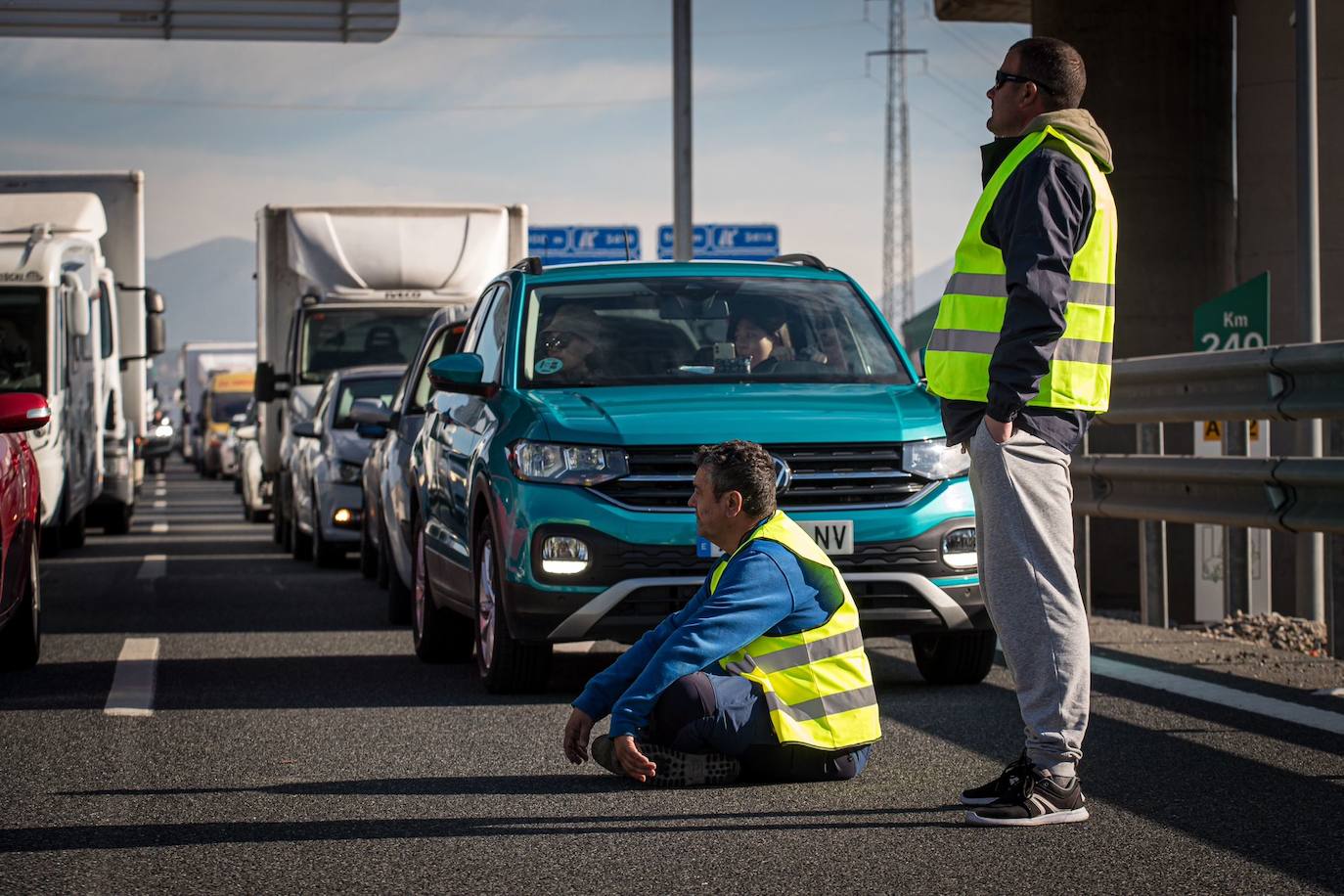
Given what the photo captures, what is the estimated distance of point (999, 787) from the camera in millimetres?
5855

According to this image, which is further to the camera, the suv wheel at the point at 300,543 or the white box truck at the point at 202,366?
the white box truck at the point at 202,366

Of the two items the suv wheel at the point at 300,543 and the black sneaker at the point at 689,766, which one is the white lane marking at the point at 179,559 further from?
the black sneaker at the point at 689,766

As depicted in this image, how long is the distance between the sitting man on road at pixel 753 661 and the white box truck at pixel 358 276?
15200 millimetres

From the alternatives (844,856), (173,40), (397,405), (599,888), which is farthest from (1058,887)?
(173,40)

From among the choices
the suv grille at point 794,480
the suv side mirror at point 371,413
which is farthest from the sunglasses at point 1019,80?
the suv side mirror at point 371,413

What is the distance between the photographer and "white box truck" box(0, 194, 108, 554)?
59.8 ft

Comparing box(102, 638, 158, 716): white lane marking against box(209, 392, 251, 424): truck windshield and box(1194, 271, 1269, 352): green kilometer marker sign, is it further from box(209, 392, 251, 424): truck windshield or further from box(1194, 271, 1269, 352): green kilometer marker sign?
box(209, 392, 251, 424): truck windshield

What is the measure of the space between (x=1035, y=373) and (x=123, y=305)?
18.7 meters

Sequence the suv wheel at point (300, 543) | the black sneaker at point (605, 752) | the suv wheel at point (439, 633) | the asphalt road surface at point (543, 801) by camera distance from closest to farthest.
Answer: the asphalt road surface at point (543, 801) < the black sneaker at point (605, 752) < the suv wheel at point (439, 633) < the suv wheel at point (300, 543)

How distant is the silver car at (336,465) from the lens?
1725 cm

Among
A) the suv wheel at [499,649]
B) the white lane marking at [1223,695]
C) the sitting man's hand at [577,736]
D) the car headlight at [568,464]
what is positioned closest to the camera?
the sitting man's hand at [577,736]

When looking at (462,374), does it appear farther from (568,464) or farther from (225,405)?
(225,405)

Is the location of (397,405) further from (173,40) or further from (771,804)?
(173,40)

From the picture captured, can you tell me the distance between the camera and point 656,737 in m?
6.35
